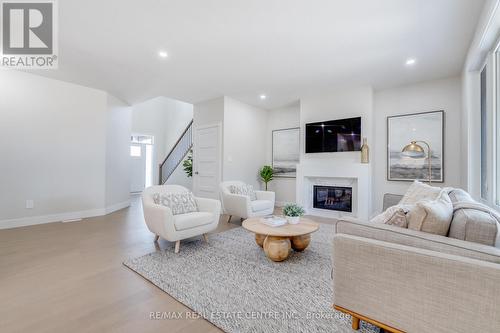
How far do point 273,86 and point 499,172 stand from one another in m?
3.36

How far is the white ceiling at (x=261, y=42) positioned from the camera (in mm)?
2240

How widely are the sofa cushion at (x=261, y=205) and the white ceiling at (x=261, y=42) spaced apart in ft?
7.19

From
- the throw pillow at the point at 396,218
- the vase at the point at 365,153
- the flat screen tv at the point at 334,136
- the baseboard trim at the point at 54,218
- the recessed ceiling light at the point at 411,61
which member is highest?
the recessed ceiling light at the point at 411,61

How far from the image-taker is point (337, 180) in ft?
15.4

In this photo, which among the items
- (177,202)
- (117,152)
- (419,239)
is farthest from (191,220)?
(117,152)

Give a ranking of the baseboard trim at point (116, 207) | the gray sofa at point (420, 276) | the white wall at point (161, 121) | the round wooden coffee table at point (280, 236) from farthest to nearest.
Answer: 1. the white wall at point (161, 121)
2. the baseboard trim at point (116, 207)
3. the round wooden coffee table at point (280, 236)
4. the gray sofa at point (420, 276)

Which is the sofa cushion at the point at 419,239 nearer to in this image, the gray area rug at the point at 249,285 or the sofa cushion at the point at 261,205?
the gray area rug at the point at 249,285

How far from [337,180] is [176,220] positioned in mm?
3356

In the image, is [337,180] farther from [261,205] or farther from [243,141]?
[243,141]

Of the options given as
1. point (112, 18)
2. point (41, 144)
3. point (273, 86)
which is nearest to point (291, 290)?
point (112, 18)

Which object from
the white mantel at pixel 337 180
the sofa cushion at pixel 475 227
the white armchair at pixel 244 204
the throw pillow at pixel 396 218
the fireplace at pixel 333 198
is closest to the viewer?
the sofa cushion at pixel 475 227

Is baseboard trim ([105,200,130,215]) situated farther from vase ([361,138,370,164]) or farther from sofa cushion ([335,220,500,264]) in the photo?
vase ([361,138,370,164])

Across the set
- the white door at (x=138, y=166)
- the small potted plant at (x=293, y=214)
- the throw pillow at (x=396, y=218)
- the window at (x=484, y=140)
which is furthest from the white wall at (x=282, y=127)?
the white door at (x=138, y=166)

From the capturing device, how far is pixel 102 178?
4.75 metres
